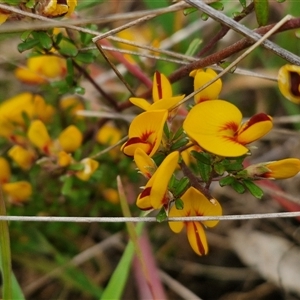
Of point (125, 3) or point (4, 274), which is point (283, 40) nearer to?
point (125, 3)

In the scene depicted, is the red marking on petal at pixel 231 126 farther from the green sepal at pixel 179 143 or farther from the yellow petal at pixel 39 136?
the yellow petal at pixel 39 136

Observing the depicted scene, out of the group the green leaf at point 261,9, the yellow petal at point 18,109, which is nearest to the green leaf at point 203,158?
the green leaf at point 261,9

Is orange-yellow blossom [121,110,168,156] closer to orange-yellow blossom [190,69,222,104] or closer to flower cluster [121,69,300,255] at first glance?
flower cluster [121,69,300,255]

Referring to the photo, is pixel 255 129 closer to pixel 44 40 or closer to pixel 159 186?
pixel 159 186

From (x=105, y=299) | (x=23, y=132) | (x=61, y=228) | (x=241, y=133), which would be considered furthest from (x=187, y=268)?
(x=241, y=133)

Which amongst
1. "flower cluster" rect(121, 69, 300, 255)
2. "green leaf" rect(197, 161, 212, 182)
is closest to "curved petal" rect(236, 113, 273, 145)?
"flower cluster" rect(121, 69, 300, 255)
